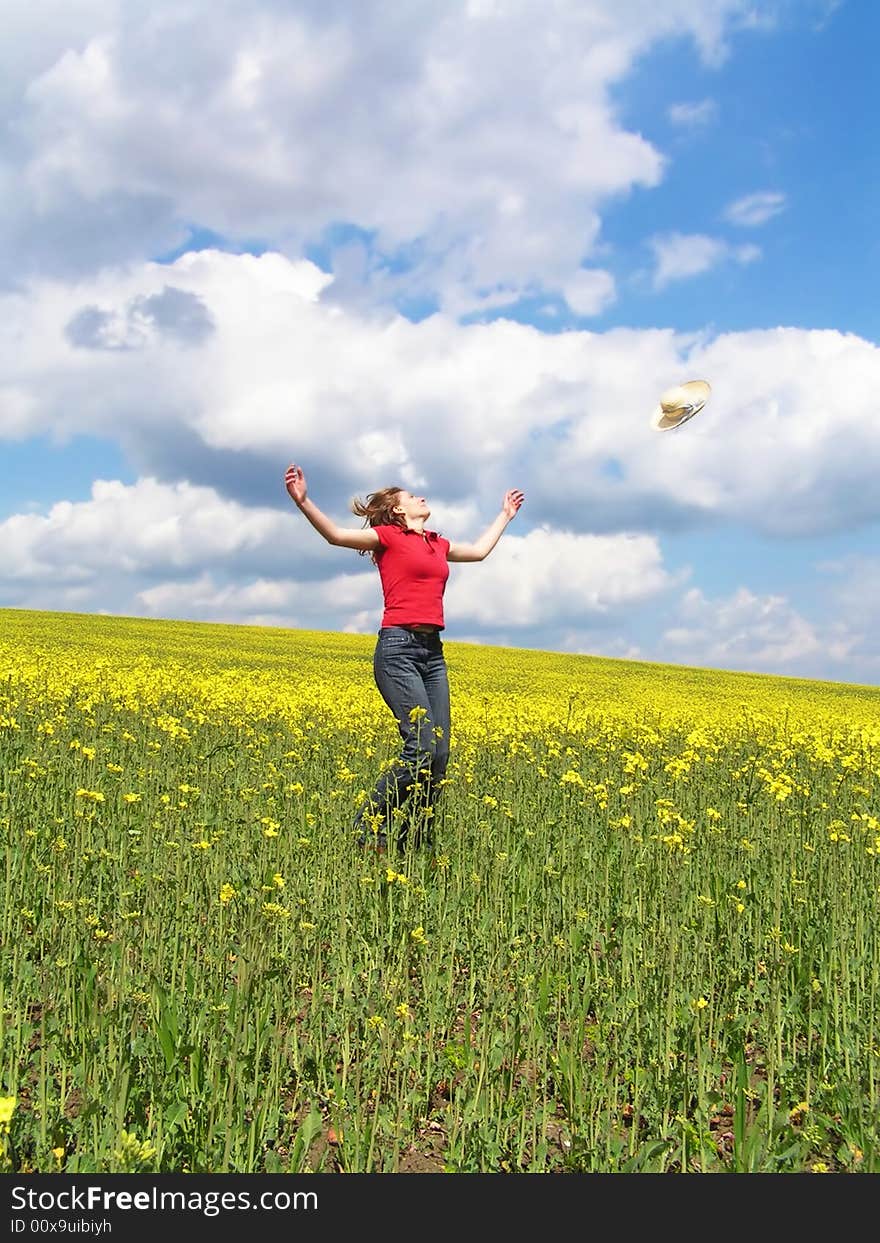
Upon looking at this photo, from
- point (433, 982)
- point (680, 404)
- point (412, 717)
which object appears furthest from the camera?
point (680, 404)

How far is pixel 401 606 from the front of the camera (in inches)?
269

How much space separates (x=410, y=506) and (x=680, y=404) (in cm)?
253

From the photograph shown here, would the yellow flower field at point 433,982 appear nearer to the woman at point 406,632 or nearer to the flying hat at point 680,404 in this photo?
the woman at point 406,632

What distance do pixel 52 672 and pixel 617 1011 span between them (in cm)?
1275

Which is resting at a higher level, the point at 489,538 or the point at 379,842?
the point at 489,538

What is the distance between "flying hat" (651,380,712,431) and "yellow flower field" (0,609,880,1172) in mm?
2963

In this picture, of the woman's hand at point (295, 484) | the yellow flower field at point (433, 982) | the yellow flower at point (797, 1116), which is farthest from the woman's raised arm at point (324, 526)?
the yellow flower at point (797, 1116)

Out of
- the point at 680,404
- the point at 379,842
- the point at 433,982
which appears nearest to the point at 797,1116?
the point at 433,982

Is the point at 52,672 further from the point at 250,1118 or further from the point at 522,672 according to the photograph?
the point at 522,672

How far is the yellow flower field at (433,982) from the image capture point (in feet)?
10.9

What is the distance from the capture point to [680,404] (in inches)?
317

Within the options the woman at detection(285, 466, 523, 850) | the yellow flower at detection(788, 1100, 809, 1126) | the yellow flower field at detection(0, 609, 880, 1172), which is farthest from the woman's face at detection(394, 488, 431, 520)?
the yellow flower at detection(788, 1100, 809, 1126)

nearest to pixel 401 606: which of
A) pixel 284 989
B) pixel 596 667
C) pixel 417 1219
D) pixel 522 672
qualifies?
pixel 284 989

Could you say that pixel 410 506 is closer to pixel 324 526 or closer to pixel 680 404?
pixel 324 526
